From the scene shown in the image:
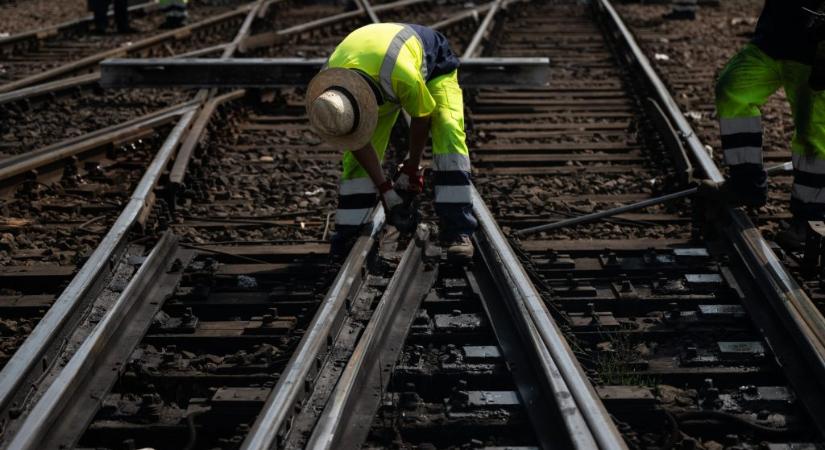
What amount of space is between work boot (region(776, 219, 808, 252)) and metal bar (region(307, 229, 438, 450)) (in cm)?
188

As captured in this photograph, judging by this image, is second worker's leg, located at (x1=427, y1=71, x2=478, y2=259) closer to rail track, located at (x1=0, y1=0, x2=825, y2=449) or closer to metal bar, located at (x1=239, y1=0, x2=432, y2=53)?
rail track, located at (x1=0, y1=0, x2=825, y2=449)

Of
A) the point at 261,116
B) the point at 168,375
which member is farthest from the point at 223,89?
the point at 168,375

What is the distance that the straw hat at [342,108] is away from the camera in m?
5.50

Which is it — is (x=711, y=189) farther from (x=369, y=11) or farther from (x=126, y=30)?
(x=126, y=30)

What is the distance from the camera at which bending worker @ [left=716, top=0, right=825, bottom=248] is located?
645 centimetres

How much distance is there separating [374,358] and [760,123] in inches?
113

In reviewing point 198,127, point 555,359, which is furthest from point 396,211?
point 198,127

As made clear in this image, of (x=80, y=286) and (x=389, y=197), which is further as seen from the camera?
(x=389, y=197)

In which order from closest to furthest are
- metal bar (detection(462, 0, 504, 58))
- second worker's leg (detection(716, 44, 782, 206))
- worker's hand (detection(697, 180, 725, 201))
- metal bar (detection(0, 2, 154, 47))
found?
second worker's leg (detection(716, 44, 782, 206))
worker's hand (detection(697, 180, 725, 201))
metal bar (detection(462, 0, 504, 58))
metal bar (detection(0, 2, 154, 47))

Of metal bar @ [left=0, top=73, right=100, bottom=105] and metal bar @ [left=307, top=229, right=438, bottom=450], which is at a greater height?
metal bar @ [left=0, top=73, right=100, bottom=105]

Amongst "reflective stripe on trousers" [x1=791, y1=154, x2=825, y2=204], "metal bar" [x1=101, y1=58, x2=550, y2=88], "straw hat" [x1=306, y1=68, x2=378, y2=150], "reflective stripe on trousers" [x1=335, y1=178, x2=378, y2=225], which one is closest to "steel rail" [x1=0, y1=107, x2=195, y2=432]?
"reflective stripe on trousers" [x1=335, y1=178, x2=378, y2=225]

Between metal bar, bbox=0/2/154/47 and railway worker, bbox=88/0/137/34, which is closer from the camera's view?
metal bar, bbox=0/2/154/47

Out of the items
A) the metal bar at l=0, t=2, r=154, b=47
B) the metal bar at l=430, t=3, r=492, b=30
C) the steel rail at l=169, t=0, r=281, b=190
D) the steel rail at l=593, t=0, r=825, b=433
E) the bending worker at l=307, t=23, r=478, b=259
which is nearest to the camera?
the steel rail at l=593, t=0, r=825, b=433

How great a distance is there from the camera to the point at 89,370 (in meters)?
4.97
